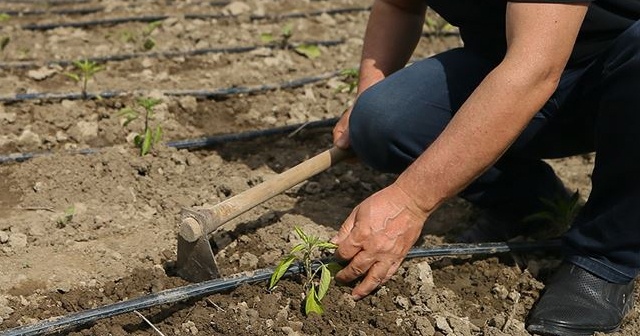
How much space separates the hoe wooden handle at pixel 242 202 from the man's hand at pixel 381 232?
34cm

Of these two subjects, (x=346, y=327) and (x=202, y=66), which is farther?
(x=202, y=66)

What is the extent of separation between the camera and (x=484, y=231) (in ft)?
10.6

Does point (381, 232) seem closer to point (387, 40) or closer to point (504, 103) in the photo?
point (504, 103)

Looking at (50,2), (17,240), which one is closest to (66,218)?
(17,240)

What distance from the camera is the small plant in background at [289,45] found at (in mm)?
4793

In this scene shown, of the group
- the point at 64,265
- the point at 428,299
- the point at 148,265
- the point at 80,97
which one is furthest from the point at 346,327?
the point at 80,97

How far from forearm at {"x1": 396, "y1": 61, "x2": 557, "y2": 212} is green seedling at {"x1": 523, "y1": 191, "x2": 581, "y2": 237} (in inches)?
29.0

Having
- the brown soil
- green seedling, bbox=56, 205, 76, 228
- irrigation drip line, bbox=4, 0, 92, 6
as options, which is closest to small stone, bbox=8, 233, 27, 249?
the brown soil

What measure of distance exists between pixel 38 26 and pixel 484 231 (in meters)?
2.89

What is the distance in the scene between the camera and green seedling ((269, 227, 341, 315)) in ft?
8.79

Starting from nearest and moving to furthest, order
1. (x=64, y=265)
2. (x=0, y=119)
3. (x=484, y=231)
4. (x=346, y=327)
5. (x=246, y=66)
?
(x=346, y=327) → (x=64, y=265) → (x=484, y=231) → (x=0, y=119) → (x=246, y=66)

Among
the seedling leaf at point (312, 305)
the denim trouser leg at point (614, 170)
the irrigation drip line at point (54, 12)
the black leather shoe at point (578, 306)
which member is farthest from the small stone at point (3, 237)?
the irrigation drip line at point (54, 12)

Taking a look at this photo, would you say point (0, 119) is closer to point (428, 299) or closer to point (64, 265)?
point (64, 265)

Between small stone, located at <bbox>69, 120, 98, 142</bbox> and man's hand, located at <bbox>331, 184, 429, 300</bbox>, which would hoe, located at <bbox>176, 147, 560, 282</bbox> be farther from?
small stone, located at <bbox>69, 120, 98, 142</bbox>
